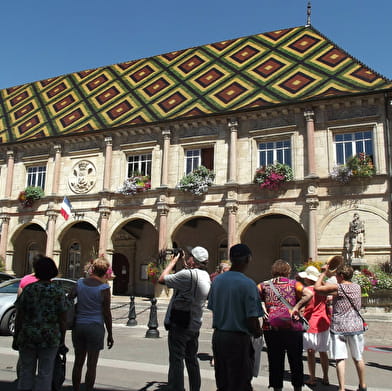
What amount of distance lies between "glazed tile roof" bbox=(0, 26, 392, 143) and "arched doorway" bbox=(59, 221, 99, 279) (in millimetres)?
5877

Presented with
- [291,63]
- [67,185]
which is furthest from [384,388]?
[67,185]

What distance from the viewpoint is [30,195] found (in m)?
21.8

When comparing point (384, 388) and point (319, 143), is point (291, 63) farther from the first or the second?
point (384, 388)

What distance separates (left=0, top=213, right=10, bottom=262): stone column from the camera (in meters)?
22.2

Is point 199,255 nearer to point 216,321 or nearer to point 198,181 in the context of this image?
point 216,321

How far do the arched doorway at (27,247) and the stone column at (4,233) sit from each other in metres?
2.63

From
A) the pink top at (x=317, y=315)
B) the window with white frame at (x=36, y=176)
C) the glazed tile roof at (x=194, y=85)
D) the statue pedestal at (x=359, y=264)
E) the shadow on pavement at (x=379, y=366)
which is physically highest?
the glazed tile roof at (x=194, y=85)

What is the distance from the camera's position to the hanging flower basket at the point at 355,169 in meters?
16.0

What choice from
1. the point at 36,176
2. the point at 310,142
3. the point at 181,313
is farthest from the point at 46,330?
the point at 36,176

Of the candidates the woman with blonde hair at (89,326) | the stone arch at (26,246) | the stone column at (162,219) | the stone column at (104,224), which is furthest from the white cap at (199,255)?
the stone arch at (26,246)

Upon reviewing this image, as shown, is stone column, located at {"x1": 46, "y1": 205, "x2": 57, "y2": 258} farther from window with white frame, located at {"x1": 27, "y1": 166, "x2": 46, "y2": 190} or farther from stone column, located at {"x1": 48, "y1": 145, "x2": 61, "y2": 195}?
window with white frame, located at {"x1": 27, "y1": 166, "x2": 46, "y2": 190}

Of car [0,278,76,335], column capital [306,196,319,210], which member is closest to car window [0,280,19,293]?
car [0,278,76,335]

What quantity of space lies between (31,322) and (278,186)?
14.1 meters

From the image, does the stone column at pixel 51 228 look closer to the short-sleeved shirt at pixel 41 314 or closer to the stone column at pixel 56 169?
the stone column at pixel 56 169
